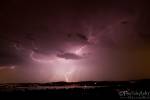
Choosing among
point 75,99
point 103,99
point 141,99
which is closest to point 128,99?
point 141,99

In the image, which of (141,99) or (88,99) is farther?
(88,99)

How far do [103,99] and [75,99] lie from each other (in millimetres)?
7582

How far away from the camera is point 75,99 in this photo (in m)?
56.8

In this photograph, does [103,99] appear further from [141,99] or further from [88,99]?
[141,99]

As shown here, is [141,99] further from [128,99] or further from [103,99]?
[103,99]

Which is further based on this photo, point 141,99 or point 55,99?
point 55,99

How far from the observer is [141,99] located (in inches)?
1442

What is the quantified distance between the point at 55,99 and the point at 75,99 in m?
5.77

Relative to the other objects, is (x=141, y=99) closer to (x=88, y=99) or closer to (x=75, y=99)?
(x=88, y=99)

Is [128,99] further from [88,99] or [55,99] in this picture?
[55,99]

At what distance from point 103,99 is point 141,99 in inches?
734

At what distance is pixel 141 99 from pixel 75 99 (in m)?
23.6

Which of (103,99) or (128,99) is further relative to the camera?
(103,99)

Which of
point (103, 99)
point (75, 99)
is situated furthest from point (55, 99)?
point (103, 99)
